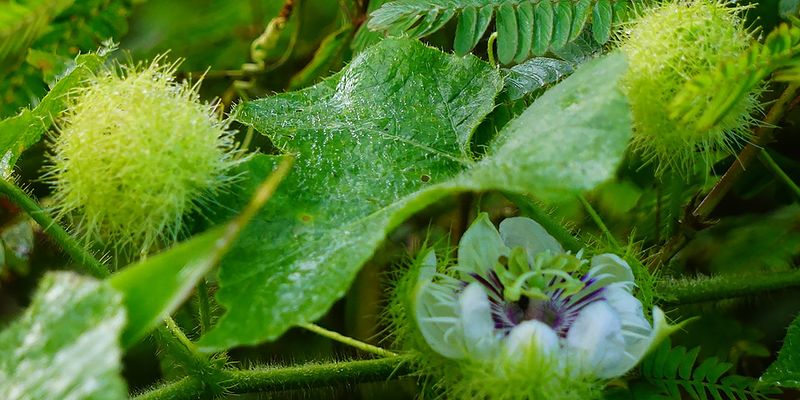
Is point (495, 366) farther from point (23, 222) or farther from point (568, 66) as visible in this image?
point (23, 222)

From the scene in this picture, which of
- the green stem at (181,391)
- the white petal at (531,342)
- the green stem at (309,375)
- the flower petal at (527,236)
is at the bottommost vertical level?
the green stem at (309,375)

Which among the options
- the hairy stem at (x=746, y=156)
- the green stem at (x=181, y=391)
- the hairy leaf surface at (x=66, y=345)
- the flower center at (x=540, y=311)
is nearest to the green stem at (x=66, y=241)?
the green stem at (x=181, y=391)

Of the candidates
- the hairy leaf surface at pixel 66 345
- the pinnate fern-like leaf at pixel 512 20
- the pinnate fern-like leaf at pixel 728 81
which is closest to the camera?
the hairy leaf surface at pixel 66 345

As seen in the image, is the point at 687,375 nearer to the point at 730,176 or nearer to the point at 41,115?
the point at 730,176

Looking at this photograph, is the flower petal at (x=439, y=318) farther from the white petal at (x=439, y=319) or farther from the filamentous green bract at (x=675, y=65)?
the filamentous green bract at (x=675, y=65)

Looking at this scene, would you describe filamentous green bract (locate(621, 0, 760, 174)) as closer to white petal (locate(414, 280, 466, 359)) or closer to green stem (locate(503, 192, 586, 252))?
green stem (locate(503, 192, 586, 252))

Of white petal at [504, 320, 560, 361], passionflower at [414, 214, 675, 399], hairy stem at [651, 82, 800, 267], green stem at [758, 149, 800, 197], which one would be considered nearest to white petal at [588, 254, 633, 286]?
passionflower at [414, 214, 675, 399]
